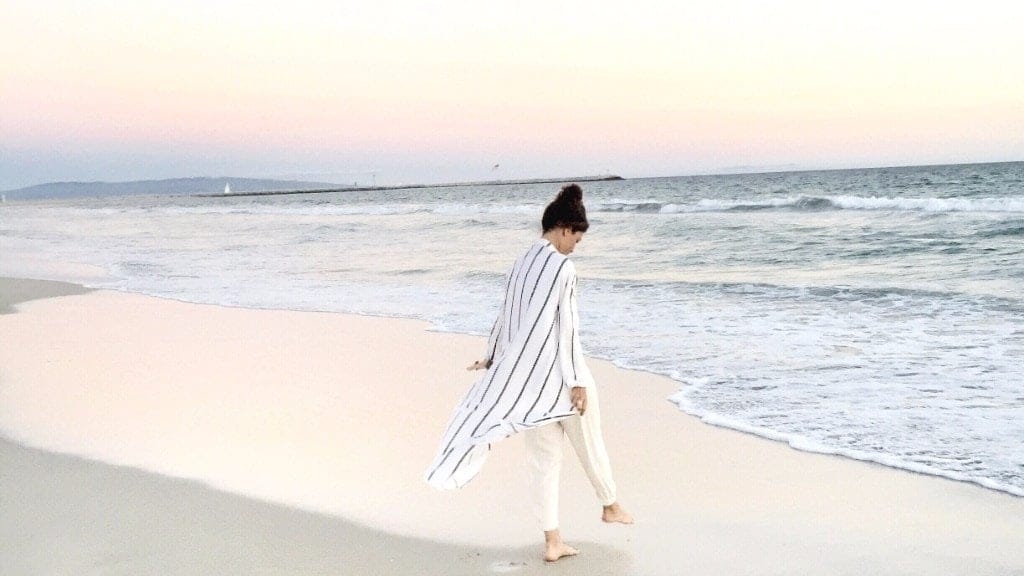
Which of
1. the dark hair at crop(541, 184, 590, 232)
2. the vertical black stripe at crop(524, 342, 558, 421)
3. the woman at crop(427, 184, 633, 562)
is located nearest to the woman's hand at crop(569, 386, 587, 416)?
the woman at crop(427, 184, 633, 562)

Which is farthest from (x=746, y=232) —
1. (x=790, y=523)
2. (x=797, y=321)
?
(x=790, y=523)

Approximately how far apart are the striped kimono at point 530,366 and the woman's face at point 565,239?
5 cm

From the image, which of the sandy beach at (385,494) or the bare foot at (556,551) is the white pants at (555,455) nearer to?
the bare foot at (556,551)

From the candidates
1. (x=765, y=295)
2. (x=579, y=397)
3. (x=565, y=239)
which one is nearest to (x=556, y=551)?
(x=579, y=397)

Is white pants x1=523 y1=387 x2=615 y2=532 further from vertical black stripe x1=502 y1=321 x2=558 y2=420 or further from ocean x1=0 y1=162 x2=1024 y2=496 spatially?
ocean x1=0 y1=162 x2=1024 y2=496

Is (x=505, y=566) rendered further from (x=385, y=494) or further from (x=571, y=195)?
(x=571, y=195)

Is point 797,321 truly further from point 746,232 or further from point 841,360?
point 746,232

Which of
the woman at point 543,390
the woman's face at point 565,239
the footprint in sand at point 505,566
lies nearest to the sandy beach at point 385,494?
the footprint in sand at point 505,566

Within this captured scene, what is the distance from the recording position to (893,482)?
14.6 feet

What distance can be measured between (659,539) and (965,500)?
1574 millimetres

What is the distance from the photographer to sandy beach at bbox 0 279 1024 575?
3613 mm

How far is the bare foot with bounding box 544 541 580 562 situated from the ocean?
1746mm

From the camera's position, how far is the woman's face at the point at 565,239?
349cm

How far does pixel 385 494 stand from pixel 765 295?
335 inches
